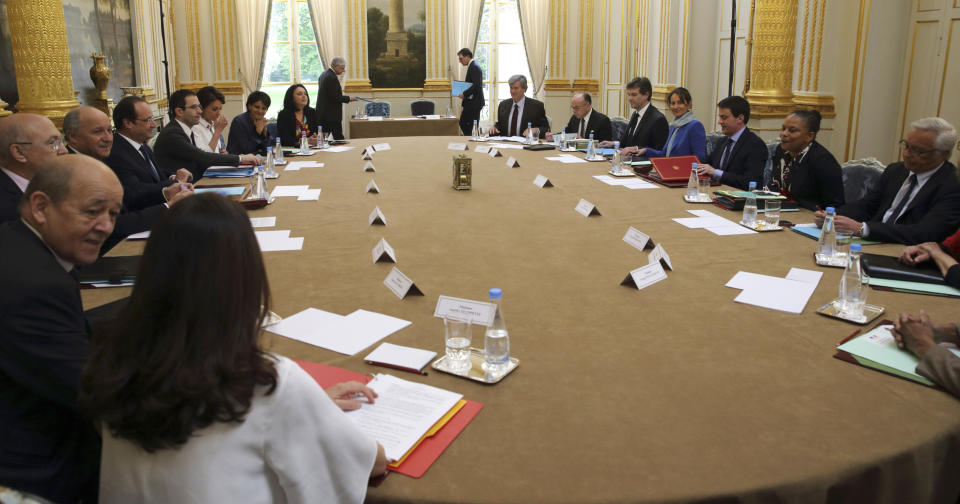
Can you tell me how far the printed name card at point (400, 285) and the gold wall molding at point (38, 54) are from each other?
414 cm

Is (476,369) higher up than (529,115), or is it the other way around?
(529,115)

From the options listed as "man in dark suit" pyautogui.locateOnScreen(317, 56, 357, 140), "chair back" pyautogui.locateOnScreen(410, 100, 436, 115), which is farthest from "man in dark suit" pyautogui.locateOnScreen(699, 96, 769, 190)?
"chair back" pyautogui.locateOnScreen(410, 100, 436, 115)

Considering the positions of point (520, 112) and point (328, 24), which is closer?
point (520, 112)

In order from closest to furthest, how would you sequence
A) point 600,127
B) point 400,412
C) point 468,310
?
point 400,412 < point 468,310 < point 600,127

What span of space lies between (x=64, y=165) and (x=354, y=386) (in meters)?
0.86

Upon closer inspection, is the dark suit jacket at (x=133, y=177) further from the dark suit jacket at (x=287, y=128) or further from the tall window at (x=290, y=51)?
the tall window at (x=290, y=51)

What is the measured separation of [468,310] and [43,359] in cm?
98

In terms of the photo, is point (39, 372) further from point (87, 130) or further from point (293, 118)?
point (293, 118)

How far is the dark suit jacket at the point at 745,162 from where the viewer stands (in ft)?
14.8

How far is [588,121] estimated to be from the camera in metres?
6.91

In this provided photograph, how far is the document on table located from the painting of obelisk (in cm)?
980


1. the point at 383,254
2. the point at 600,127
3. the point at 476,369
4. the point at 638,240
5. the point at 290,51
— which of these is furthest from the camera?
the point at 290,51

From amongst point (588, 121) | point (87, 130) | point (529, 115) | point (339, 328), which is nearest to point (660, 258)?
point (339, 328)

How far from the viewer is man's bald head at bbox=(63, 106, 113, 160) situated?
3426 mm
